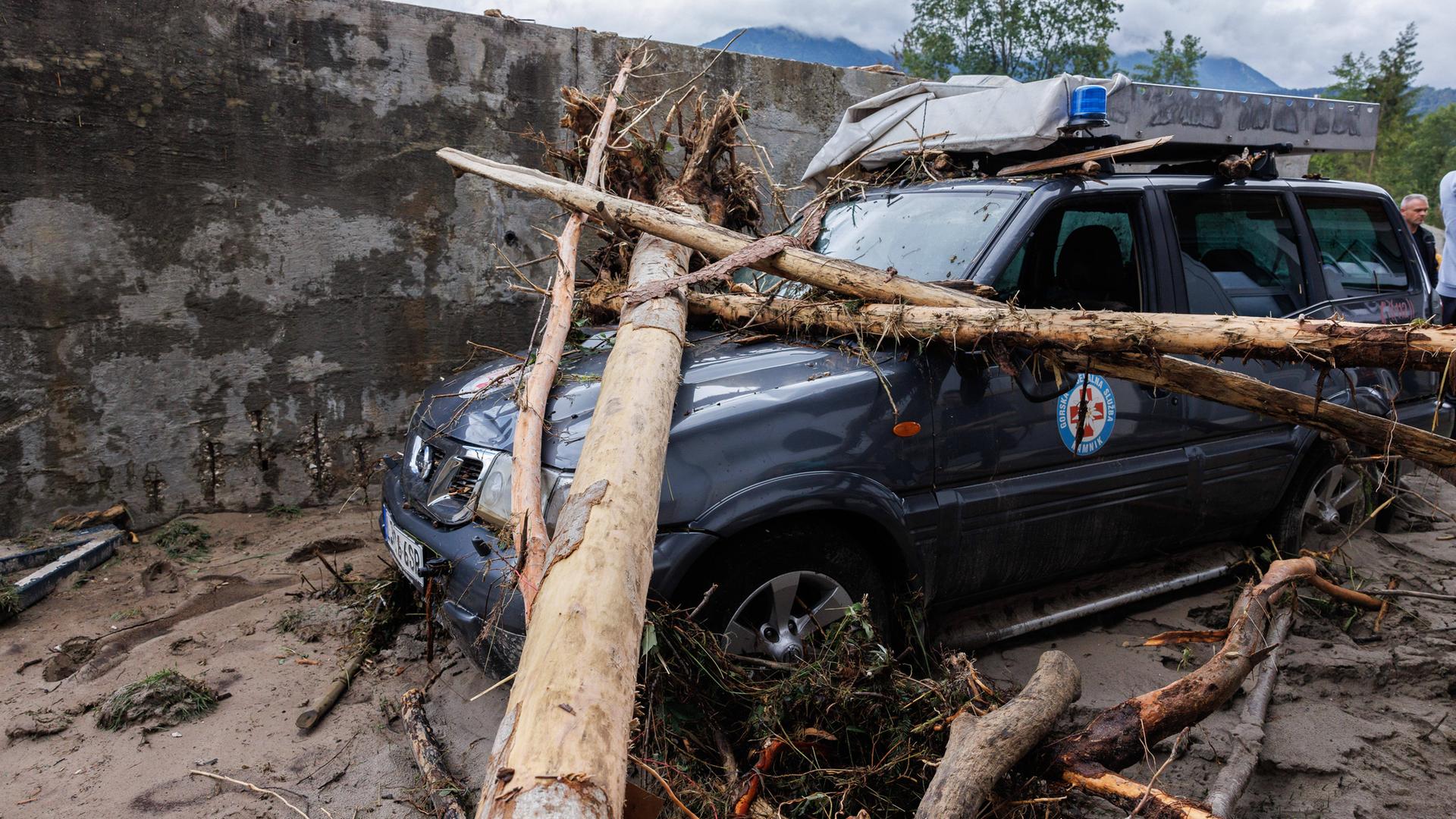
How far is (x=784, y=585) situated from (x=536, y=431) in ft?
2.91

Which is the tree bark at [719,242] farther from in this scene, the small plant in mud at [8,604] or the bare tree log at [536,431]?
the small plant in mud at [8,604]

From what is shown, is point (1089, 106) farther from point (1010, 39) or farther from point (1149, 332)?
point (1010, 39)

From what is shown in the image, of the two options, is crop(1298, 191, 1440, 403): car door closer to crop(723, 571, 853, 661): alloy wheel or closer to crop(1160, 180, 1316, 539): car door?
crop(1160, 180, 1316, 539): car door

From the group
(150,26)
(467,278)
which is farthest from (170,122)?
(467,278)

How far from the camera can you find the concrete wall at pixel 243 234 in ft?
15.6

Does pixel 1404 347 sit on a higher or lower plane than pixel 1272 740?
higher

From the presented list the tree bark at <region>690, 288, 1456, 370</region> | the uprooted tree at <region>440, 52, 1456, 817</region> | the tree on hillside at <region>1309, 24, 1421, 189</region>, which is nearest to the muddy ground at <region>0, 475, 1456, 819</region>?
the uprooted tree at <region>440, 52, 1456, 817</region>

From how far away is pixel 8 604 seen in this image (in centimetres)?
399

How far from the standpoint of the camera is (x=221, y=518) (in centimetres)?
523

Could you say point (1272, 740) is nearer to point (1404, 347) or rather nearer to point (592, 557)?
point (1404, 347)

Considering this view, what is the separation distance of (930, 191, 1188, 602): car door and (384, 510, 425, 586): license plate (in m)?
1.73

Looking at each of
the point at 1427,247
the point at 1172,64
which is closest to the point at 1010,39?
the point at 1172,64

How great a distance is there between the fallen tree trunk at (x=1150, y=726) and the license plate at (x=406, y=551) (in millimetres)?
1990

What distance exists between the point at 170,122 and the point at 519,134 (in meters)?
1.97
